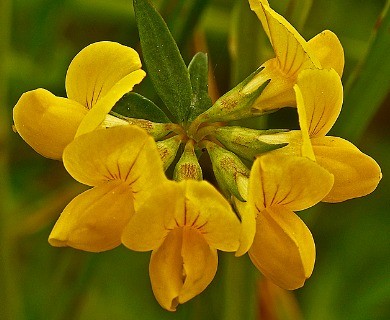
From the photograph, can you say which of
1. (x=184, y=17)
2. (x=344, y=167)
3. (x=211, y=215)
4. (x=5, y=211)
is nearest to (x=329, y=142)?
(x=344, y=167)

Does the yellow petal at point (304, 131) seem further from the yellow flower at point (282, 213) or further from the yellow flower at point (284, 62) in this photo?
the yellow flower at point (284, 62)

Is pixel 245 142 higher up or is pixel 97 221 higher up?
pixel 245 142

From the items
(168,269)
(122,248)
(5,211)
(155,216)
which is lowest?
(122,248)

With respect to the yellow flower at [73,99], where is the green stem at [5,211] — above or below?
below

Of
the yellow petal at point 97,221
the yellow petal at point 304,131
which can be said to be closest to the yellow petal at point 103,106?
the yellow petal at point 97,221

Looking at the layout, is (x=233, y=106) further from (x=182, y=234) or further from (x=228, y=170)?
(x=182, y=234)

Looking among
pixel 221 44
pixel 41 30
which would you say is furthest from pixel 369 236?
pixel 41 30
